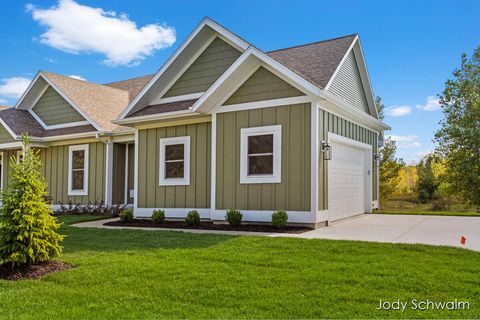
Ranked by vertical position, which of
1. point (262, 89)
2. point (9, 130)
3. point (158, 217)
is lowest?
point (158, 217)

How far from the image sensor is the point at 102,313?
179 inches

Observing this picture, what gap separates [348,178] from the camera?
1278cm

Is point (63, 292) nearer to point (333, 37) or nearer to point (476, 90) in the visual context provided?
point (333, 37)

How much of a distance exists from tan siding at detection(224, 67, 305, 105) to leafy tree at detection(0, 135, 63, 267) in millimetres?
5652

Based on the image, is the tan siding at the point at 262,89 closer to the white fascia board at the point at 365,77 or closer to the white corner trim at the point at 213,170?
the white corner trim at the point at 213,170

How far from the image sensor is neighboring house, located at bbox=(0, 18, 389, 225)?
10242 millimetres

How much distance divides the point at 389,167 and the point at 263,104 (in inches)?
572

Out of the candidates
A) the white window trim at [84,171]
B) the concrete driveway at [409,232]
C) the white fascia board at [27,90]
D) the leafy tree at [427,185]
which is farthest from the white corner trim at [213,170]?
the leafy tree at [427,185]

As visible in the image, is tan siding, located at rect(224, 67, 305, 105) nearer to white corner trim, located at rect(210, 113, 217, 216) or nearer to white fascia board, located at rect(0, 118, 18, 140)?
white corner trim, located at rect(210, 113, 217, 216)

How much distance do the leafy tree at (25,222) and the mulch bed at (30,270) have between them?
0.28ft

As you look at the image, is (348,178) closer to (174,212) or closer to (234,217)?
(234,217)

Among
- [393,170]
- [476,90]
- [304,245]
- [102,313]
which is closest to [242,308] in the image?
[102,313]

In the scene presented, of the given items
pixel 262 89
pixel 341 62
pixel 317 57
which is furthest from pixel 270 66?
pixel 317 57

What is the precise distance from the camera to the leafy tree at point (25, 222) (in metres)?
6.21
